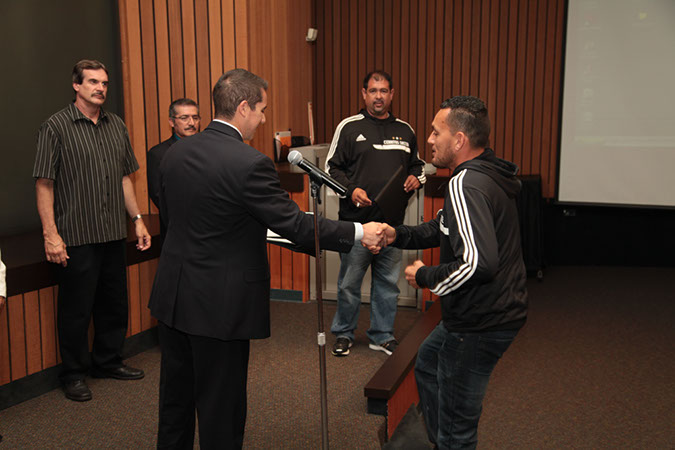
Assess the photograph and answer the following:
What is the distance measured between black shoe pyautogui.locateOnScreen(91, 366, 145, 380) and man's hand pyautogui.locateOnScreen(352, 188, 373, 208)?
1.51m

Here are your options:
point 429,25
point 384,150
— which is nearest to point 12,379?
point 384,150

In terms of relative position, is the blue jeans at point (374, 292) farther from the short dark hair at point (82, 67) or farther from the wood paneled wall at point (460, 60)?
the wood paneled wall at point (460, 60)

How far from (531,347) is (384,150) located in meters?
1.67

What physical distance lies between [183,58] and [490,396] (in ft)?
9.65

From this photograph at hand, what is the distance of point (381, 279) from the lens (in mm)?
3861

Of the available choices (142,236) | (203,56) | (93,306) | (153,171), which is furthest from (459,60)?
(93,306)

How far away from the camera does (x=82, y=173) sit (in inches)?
128

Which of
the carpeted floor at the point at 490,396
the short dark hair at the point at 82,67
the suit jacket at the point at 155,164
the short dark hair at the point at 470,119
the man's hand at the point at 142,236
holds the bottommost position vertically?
the carpeted floor at the point at 490,396

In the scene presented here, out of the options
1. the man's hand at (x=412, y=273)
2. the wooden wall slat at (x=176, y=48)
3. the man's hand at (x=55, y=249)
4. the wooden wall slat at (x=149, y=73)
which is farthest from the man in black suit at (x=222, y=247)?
the wooden wall slat at (x=176, y=48)

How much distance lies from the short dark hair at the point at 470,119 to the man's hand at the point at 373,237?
19.2 inches

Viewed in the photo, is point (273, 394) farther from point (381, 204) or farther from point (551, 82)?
point (551, 82)

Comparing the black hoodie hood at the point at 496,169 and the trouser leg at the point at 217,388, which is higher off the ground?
the black hoodie hood at the point at 496,169

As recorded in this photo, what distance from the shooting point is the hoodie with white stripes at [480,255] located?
211 centimetres

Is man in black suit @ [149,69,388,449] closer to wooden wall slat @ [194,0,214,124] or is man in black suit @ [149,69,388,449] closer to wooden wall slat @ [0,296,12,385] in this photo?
wooden wall slat @ [0,296,12,385]
